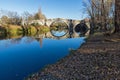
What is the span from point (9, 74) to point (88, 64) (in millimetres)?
5477

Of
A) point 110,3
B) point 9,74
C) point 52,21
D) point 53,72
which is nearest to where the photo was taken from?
point 53,72

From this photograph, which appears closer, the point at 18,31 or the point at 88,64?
the point at 88,64

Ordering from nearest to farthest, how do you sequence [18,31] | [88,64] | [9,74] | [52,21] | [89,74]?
[89,74]
[88,64]
[9,74]
[18,31]
[52,21]

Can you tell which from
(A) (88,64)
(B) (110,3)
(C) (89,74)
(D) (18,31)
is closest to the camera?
(C) (89,74)

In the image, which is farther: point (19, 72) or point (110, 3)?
point (110, 3)

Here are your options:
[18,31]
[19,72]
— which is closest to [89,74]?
[19,72]

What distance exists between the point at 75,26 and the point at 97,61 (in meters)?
108

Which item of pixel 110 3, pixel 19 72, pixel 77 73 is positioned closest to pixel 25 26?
pixel 110 3

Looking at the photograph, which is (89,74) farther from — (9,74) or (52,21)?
(52,21)

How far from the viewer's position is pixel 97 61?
48.9ft

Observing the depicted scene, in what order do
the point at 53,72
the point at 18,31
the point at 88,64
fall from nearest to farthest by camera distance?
the point at 53,72 < the point at 88,64 < the point at 18,31

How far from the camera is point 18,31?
6888cm

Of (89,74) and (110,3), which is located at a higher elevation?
(110,3)

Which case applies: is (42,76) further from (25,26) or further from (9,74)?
(25,26)
